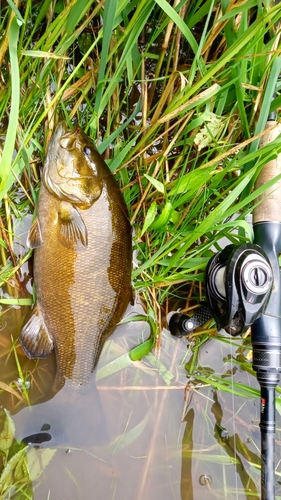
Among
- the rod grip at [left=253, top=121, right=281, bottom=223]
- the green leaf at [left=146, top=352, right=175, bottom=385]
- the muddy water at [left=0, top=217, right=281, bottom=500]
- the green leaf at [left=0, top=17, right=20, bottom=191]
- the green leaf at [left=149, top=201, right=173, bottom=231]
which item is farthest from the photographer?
the green leaf at [left=146, top=352, right=175, bottom=385]

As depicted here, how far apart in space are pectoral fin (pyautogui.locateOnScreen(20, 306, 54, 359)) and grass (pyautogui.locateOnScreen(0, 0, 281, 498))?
118 mm

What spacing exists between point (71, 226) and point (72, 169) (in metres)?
0.23

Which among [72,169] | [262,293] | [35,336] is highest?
[72,169]

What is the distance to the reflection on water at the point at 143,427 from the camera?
195 centimetres

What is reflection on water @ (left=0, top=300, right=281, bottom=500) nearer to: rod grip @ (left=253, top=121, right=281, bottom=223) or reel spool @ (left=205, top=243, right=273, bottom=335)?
reel spool @ (left=205, top=243, right=273, bottom=335)

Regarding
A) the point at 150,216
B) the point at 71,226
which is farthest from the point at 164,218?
the point at 71,226

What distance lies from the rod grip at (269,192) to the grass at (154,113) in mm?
39

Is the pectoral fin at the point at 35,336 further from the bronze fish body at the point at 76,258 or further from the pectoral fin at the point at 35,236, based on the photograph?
the pectoral fin at the point at 35,236

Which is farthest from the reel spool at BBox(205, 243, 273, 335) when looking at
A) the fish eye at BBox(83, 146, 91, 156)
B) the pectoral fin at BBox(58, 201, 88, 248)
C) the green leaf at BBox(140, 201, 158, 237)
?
the fish eye at BBox(83, 146, 91, 156)

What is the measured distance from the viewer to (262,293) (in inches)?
57.0

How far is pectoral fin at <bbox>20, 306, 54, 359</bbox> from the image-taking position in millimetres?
1843

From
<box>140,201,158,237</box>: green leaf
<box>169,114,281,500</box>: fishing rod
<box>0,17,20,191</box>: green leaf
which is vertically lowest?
<box>169,114,281,500</box>: fishing rod

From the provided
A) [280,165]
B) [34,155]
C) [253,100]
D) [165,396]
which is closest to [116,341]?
[165,396]

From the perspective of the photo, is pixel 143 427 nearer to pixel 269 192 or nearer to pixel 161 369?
pixel 161 369
